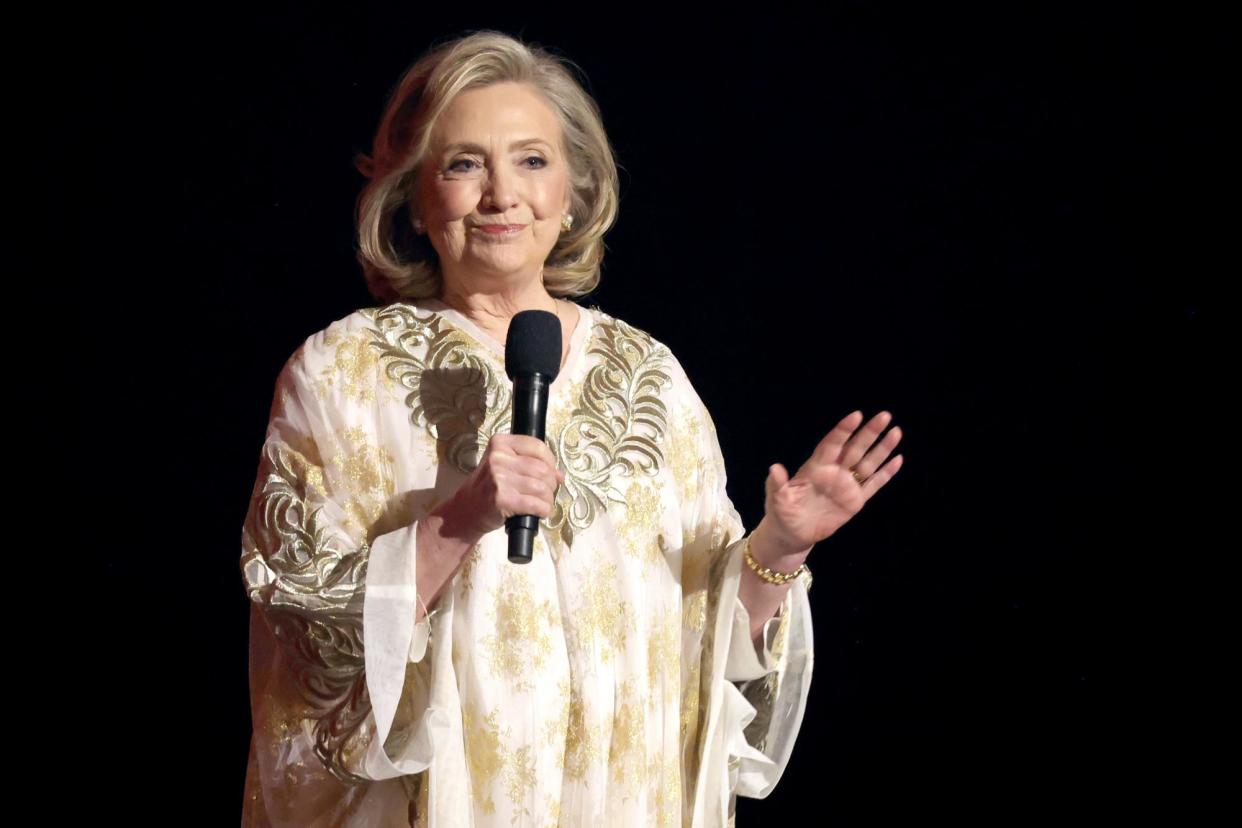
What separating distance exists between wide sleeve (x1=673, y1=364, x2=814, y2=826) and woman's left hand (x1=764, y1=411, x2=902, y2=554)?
134mm

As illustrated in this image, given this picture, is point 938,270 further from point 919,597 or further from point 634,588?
point 634,588

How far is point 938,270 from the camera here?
10.5 feet

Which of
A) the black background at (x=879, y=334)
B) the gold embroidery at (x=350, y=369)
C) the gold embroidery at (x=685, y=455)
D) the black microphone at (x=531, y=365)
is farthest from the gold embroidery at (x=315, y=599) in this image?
the black background at (x=879, y=334)

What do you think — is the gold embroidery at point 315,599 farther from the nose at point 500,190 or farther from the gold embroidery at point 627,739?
the nose at point 500,190

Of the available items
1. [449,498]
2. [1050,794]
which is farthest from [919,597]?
[449,498]

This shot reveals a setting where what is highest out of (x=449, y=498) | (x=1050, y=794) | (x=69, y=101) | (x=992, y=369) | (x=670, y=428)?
(x=69, y=101)

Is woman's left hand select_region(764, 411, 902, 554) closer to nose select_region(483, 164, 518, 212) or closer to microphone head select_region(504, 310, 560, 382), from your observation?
microphone head select_region(504, 310, 560, 382)

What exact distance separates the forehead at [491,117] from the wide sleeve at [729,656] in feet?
1.31

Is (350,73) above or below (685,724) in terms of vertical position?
above

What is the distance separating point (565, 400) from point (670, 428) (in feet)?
0.55

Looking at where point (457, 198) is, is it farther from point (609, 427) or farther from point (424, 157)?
point (609, 427)

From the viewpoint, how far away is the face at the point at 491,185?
2363 millimetres

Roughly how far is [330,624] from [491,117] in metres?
0.73

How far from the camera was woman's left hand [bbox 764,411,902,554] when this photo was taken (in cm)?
225
